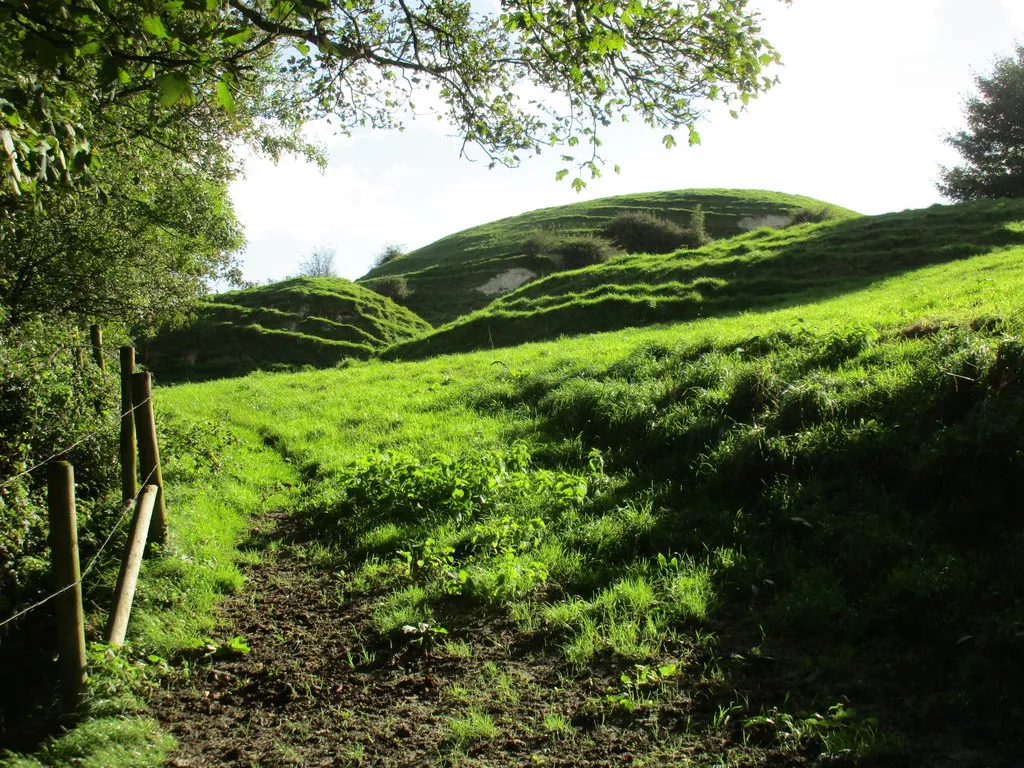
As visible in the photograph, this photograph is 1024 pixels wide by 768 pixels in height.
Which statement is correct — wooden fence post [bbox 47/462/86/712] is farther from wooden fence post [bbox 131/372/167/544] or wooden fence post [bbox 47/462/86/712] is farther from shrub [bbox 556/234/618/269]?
shrub [bbox 556/234/618/269]

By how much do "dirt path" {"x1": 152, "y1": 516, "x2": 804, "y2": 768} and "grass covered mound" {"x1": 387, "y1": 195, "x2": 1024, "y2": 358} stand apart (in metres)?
18.1

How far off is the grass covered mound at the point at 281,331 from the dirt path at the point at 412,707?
1130 inches

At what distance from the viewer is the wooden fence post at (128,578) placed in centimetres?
477

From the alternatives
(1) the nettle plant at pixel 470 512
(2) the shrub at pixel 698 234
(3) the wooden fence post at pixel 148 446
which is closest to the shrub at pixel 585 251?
(2) the shrub at pixel 698 234

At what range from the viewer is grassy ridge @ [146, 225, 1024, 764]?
13.5ft

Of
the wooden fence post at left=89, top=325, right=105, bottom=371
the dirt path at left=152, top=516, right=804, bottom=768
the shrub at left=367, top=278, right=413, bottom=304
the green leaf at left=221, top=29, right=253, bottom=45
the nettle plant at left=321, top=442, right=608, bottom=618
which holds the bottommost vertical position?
the dirt path at left=152, top=516, right=804, bottom=768

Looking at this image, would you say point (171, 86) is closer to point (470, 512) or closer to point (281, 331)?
point (470, 512)

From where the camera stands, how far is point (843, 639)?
4.63 meters

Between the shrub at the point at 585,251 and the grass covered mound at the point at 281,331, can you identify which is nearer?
the grass covered mound at the point at 281,331

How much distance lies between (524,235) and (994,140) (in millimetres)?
34696

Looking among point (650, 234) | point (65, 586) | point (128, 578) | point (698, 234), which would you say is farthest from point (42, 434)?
point (650, 234)

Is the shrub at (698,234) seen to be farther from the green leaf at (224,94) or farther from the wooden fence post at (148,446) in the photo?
the green leaf at (224,94)

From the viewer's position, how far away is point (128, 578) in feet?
16.5

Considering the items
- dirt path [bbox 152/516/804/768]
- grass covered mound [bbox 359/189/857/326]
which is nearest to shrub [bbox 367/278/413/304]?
grass covered mound [bbox 359/189/857/326]
